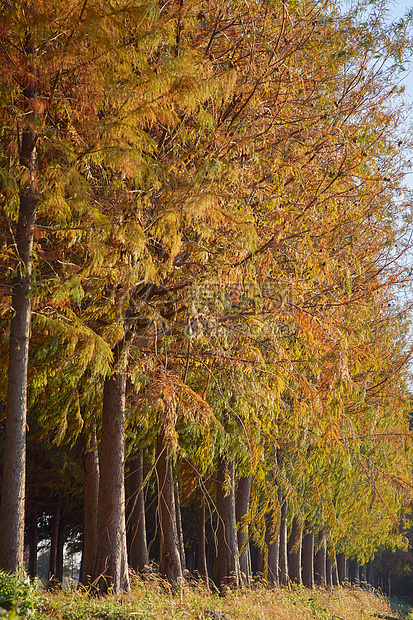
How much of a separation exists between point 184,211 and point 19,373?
2.64 metres

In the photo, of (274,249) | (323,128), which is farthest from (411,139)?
(274,249)

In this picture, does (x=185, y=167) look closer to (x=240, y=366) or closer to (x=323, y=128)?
(x=323, y=128)

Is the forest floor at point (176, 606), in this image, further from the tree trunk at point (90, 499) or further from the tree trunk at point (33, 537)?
the tree trunk at point (33, 537)

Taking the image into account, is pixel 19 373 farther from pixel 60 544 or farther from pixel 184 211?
pixel 60 544

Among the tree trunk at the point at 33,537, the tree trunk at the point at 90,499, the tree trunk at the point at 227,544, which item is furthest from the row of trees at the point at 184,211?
the tree trunk at the point at 33,537

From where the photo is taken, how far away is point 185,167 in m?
7.35

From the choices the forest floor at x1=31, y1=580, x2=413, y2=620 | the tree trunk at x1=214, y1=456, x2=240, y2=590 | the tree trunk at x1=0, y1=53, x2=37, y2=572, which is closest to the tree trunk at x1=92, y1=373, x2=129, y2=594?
the forest floor at x1=31, y1=580, x2=413, y2=620

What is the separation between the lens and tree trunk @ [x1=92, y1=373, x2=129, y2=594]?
8.31m

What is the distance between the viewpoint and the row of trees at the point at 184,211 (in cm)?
619

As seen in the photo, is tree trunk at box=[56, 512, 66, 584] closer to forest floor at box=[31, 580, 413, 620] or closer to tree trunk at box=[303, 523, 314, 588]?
tree trunk at box=[303, 523, 314, 588]

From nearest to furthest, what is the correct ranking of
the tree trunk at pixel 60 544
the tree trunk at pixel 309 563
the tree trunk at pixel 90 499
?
the tree trunk at pixel 90 499, the tree trunk at pixel 60 544, the tree trunk at pixel 309 563

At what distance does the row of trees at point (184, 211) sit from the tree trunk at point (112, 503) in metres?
0.03

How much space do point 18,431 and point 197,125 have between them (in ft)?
14.6

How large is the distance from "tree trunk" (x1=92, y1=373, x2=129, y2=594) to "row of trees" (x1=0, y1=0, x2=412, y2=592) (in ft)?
0.10
